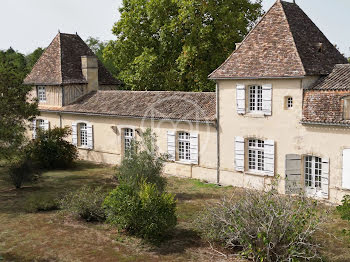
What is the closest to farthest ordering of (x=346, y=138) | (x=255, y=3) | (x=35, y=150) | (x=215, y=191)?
(x=346, y=138), (x=215, y=191), (x=35, y=150), (x=255, y=3)

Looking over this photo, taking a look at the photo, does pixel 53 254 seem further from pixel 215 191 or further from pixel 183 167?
pixel 183 167

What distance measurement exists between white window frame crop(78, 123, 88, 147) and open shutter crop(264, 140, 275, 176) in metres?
12.5

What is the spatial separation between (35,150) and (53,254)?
13.3 m

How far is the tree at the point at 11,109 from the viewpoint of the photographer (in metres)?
17.1

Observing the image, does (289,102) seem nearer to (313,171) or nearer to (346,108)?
(346,108)

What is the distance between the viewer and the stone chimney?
2816cm

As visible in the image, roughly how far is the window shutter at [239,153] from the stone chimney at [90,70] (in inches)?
513

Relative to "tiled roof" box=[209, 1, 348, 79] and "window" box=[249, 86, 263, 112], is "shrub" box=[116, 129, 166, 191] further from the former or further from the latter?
"tiled roof" box=[209, 1, 348, 79]

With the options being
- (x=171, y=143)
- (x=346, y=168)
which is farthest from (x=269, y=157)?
(x=171, y=143)

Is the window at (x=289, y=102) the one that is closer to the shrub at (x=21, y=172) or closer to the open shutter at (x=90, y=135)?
the shrub at (x=21, y=172)

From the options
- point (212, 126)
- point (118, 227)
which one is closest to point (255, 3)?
point (212, 126)

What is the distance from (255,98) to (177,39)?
12.5 m

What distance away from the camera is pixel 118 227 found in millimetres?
13086

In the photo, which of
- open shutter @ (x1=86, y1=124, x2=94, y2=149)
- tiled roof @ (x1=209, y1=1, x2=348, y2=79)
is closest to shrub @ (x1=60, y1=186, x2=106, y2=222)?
tiled roof @ (x1=209, y1=1, x2=348, y2=79)
